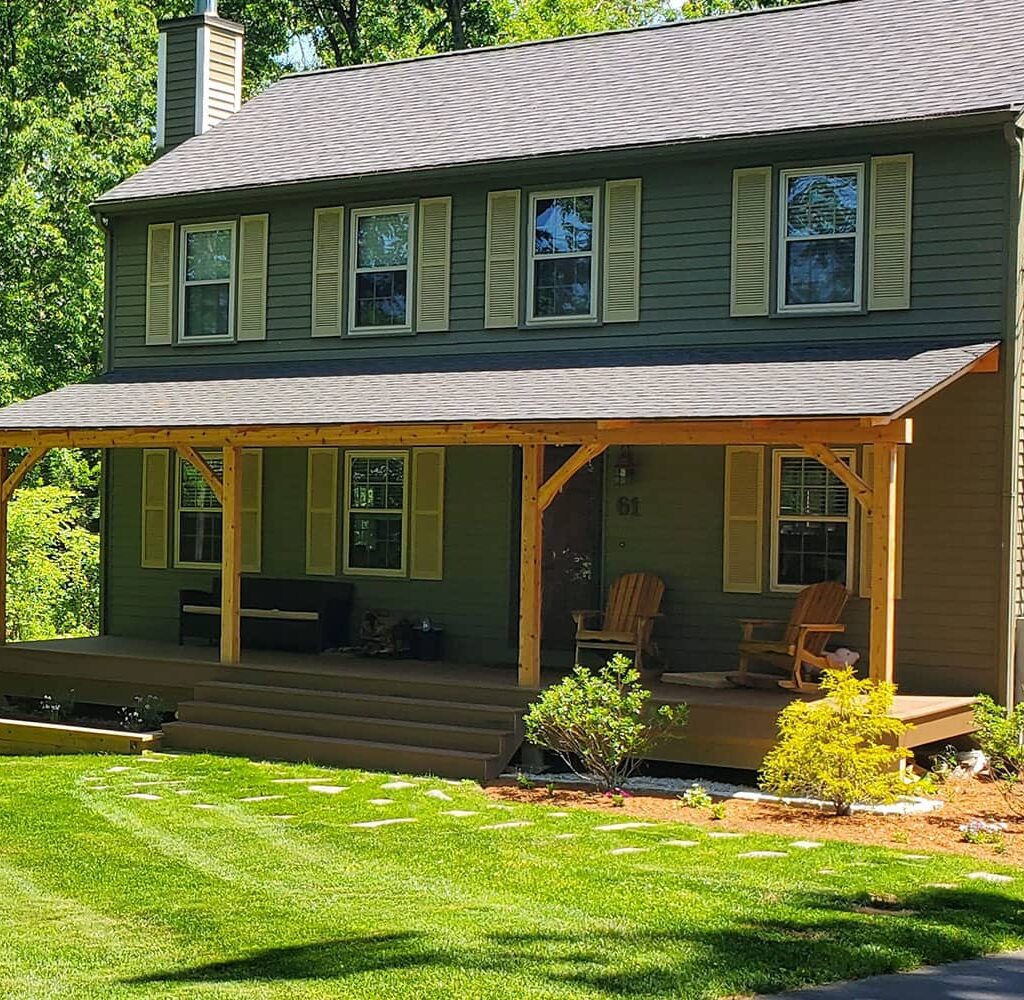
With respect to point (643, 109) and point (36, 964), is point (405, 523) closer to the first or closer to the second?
point (643, 109)

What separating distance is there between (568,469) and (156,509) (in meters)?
6.95

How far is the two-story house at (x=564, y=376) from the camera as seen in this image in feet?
41.1

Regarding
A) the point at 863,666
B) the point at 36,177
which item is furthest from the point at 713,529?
the point at 36,177

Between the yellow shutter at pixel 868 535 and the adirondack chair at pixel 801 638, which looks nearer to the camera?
the adirondack chair at pixel 801 638

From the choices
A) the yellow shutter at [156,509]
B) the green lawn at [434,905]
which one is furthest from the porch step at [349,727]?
the yellow shutter at [156,509]

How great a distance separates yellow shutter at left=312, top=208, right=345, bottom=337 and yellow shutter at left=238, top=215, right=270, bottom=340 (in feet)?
2.24

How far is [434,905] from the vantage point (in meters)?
7.46

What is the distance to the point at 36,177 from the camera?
26.1m

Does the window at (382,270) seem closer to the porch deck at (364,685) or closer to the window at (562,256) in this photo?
the window at (562,256)

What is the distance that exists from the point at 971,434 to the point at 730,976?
763 cm

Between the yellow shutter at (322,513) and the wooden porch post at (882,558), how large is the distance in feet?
21.8

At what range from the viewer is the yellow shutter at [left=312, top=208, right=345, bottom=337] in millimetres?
16156

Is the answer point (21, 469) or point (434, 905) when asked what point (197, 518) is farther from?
point (434, 905)

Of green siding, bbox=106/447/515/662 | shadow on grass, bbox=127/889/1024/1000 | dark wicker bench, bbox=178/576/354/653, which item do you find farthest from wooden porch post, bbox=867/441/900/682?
dark wicker bench, bbox=178/576/354/653
